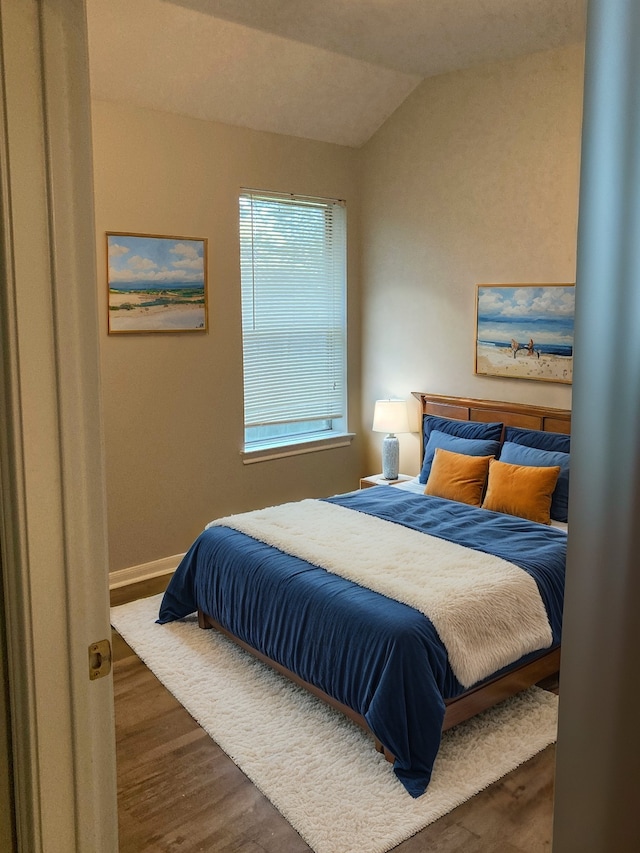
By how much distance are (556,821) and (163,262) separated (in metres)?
4.26

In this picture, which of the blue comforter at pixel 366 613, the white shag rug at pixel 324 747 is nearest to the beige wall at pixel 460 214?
the blue comforter at pixel 366 613

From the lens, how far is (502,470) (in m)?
4.04

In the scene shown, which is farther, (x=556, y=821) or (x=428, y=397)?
(x=428, y=397)

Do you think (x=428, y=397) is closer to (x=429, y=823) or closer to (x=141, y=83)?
(x=141, y=83)

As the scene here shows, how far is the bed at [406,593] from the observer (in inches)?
106

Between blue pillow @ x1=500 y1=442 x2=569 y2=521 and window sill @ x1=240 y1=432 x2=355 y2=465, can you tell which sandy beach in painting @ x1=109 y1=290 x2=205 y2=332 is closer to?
window sill @ x1=240 y1=432 x2=355 y2=465

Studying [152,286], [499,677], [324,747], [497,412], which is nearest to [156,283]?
[152,286]

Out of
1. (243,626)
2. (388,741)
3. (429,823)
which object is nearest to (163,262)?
(243,626)

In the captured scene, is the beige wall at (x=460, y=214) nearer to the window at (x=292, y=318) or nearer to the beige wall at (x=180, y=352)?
the window at (x=292, y=318)

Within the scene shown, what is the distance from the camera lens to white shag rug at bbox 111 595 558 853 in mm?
2465

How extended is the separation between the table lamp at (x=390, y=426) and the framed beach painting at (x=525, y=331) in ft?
2.09

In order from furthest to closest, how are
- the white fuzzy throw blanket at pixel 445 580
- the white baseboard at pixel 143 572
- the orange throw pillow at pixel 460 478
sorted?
1. the white baseboard at pixel 143 572
2. the orange throw pillow at pixel 460 478
3. the white fuzzy throw blanket at pixel 445 580

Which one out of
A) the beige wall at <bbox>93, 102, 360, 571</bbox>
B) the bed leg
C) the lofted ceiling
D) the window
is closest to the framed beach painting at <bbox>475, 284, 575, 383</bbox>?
the window

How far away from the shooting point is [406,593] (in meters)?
2.91
